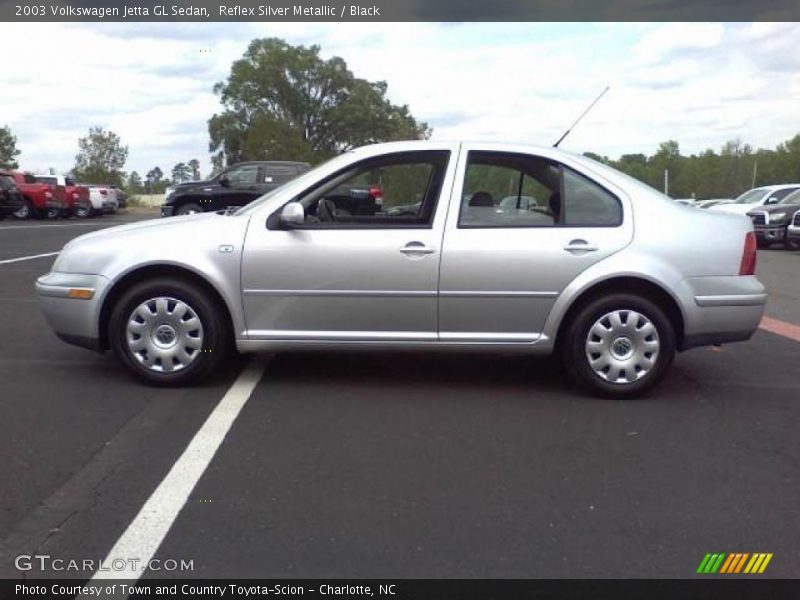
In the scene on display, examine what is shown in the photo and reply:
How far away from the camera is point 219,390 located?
19.1 feet


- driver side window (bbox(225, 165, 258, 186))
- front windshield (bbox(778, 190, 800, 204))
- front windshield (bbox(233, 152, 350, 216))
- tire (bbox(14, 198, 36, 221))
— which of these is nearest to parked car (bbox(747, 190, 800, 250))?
front windshield (bbox(778, 190, 800, 204))

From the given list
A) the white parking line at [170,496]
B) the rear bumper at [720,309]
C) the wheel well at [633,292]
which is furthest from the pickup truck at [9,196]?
the rear bumper at [720,309]

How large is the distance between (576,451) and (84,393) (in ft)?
10.3

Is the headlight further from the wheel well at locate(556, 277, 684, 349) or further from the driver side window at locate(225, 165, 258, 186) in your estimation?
the wheel well at locate(556, 277, 684, 349)

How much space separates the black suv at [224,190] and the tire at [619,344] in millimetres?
15293

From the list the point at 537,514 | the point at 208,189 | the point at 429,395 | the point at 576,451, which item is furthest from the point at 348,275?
the point at 208,189

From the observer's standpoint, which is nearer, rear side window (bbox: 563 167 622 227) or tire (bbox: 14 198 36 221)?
rear side window (bbox: 563 167 622 227)

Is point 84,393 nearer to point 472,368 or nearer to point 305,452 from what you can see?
point 305,452

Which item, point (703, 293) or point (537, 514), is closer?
point (537, 514)

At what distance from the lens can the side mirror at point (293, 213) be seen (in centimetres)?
550

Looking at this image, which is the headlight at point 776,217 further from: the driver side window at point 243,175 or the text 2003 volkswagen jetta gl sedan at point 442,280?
the text 2003 volkswagen jetta gl sedan at point 442,280

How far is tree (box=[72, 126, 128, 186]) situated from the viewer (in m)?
60.8

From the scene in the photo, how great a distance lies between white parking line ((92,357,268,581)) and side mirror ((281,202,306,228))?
3.78ft

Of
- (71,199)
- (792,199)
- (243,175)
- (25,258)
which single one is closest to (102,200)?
(71,199)
